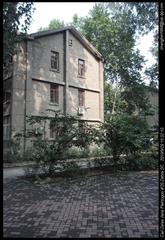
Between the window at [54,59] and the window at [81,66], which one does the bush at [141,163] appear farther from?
the window at [81,66]

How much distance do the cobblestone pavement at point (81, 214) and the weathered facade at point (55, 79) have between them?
6.69m

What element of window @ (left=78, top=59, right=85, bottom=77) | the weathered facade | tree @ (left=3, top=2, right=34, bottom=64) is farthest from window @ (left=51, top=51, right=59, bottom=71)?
tree @ (left=3, top=2, right=34, bottom=64)

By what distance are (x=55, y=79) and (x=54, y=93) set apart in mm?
842

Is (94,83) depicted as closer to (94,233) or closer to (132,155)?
(132,155)

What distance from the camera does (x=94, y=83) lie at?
1998 centimetres

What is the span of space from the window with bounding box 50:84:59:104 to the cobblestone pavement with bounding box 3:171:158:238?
37.4 feet

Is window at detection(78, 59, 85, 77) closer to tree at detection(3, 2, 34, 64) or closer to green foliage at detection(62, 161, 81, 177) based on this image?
tree at detection(3, 2, 34, 64)

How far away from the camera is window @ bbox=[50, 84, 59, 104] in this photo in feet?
54.1

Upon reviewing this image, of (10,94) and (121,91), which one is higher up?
(121,91)

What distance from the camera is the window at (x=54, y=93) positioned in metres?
16.5

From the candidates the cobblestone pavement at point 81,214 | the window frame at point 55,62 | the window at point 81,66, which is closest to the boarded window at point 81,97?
the window at point 81,66

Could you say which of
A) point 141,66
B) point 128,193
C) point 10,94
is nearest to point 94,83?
point 141,66

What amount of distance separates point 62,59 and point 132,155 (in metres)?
9.27

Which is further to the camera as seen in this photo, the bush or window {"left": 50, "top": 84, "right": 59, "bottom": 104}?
window {"left": 50, "top": 84, "right": 59, "bottom": 104}
